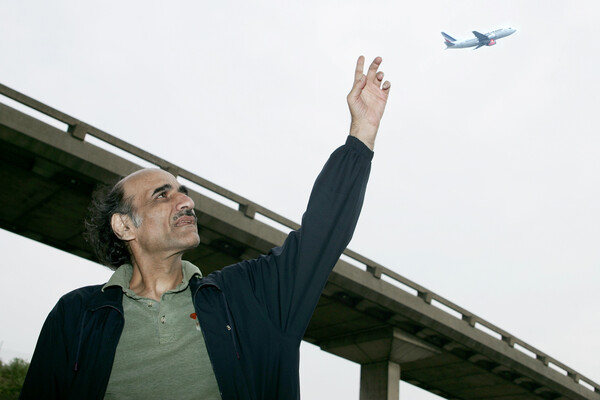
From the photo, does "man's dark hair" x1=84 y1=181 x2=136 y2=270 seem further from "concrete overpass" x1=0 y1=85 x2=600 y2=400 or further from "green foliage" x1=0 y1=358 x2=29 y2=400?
"green foliage" x1=0 y1=358 x2=29 y2=400

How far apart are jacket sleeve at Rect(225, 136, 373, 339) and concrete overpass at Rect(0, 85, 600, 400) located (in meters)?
13.3

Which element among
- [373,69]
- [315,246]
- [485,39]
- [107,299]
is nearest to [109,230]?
[107,299]

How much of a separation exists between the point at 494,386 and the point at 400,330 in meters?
9.18

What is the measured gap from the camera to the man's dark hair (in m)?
3.60

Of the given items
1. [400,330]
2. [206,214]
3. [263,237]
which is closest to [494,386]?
[400,330]

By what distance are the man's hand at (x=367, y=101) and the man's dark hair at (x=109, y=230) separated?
4.96ft

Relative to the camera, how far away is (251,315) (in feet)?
9.06

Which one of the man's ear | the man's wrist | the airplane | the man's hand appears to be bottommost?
the man's ear

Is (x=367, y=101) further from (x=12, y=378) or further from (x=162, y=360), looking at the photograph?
(x=12, y=378)

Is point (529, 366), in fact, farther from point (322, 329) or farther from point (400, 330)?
point (322, 329)

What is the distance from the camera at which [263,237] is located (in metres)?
18.2

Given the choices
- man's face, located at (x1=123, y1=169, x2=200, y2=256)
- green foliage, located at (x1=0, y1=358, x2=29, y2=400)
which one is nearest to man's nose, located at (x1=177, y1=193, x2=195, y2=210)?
man's face, located at (x1=123, y1=169, x2=200, y2=256)

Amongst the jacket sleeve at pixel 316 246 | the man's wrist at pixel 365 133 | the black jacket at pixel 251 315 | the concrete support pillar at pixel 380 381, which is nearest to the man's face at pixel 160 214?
the black jacket at pixel 251 315

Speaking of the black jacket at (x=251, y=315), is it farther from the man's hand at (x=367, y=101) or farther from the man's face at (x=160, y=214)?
the man's face at (x=160, y=214)
